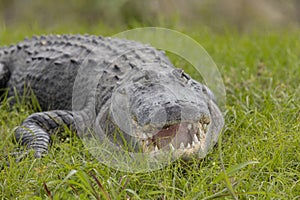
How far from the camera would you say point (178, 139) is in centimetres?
316

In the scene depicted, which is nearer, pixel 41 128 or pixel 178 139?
pixel 178 139

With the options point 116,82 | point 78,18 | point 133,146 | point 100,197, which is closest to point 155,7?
point 78,18

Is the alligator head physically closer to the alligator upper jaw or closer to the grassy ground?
the alligator upper jaw

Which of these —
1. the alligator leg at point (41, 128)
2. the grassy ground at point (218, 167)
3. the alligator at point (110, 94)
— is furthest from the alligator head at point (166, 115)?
the alligator leg at point (41, 128)

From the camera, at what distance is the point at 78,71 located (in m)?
4.67

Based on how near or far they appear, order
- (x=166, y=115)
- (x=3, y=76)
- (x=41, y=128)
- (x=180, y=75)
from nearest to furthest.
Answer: (x=166, y=115)
(x=180, y=75)
(x=41, y=128)
(x=3, y=76)

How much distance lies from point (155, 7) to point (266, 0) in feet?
13.7

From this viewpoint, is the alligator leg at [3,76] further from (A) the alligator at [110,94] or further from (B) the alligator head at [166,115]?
(B) the alligator head at [166,115]

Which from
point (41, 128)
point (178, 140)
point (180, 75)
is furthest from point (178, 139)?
point (41, 128)

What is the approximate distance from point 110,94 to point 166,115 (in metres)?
1.15

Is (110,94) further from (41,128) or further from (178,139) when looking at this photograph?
(178,139)

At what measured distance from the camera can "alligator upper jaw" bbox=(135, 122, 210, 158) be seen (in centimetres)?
312

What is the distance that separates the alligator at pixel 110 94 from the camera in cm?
317

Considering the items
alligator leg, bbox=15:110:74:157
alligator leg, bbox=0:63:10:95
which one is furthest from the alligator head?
alligator leg, bbox=0:63:10:95
